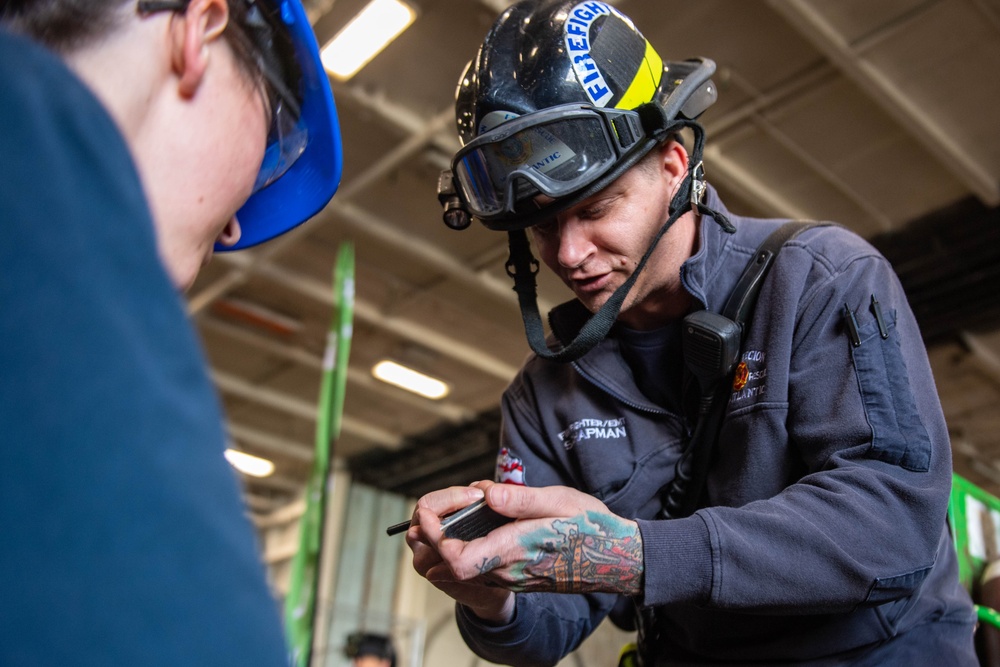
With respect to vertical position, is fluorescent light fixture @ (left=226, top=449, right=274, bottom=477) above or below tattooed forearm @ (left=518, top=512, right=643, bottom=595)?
above

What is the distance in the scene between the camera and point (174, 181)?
0.76m

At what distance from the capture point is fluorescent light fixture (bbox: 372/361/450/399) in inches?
432

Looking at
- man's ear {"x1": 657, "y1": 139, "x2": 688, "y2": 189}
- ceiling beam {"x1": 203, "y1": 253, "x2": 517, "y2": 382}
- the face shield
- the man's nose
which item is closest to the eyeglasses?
the face shield

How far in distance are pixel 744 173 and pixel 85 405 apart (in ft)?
24.0

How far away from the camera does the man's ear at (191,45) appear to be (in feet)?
2.51

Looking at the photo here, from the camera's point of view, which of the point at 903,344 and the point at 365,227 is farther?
the point at 365,227

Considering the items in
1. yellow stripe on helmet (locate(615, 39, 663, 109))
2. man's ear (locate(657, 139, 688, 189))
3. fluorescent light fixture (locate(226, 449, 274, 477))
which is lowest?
man's ear (locate(657, 139, 688, 189))

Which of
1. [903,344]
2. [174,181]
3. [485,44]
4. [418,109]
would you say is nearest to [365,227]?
[418,109]

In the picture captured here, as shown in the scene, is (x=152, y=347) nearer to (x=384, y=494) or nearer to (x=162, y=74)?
(x=162, y=74)

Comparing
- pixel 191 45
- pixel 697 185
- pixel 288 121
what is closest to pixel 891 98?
pixel 697 185

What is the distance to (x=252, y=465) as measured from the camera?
14.0 metres

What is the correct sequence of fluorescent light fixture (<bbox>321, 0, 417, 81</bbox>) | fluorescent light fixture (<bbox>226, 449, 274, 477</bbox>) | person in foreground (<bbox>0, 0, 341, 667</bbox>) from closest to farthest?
1. person in foreground (<bbox>0, 0, 341, 667</bbox>)
2. fluorescent light fixture (<bbox>321, 0, 417, 81</bbox>)
3. fluorescent light fixture (<bbox>226, 449, 274, 477</bbox>)

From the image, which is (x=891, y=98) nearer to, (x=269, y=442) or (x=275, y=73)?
(x=275, y=73)

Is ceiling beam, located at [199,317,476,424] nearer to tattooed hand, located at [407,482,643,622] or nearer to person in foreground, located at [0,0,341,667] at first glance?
tattooed hand, located at [407,482,643,622]
